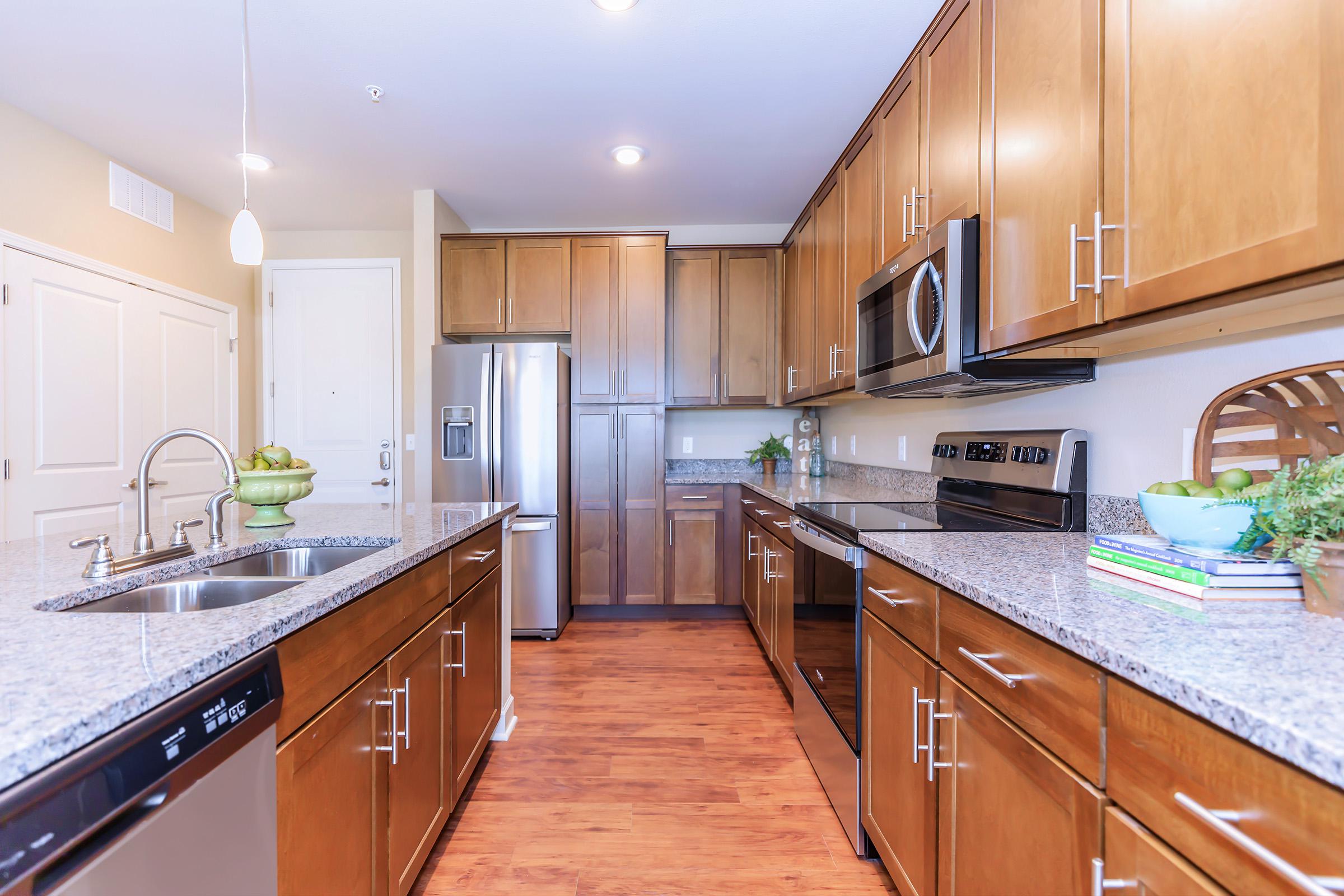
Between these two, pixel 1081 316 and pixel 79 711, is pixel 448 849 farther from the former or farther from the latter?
pixel 1081 316

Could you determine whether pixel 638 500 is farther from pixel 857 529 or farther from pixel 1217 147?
pixel 1217 147

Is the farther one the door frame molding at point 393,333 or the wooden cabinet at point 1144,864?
the door frame molding at point 393,333

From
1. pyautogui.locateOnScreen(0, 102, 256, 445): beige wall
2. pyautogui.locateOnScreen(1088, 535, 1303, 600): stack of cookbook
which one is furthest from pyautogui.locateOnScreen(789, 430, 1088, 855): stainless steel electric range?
pyautogui.locateOnScreen(0, 102, 256, 445): beige wall

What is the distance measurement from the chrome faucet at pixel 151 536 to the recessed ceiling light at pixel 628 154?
7.43ft

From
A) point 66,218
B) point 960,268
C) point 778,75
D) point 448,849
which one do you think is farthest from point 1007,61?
point 66,218

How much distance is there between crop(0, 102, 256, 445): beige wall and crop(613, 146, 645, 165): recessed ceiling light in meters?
2.60


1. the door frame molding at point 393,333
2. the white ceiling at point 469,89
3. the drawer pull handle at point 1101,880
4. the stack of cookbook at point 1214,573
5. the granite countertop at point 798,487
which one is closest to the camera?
the drawer pull handle at point 1101,880

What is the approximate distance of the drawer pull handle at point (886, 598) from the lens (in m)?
1.37

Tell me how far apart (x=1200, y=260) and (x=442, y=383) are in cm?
331

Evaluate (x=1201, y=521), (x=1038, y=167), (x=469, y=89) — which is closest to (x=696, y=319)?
(x=469, y=89)

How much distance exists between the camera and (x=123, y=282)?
3.17 meters

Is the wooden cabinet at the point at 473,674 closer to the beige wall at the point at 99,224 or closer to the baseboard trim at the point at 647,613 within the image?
the baseboard trim at the point at 647,613

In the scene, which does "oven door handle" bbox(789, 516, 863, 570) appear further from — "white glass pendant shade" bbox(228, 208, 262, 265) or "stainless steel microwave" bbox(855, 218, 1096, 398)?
"white glass pendant shade" bbox(228, 208, 262, 265)

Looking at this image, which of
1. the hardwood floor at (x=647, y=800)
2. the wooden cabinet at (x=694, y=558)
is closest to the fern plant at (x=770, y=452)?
the wooden cabinet at (x=694, y=558)
